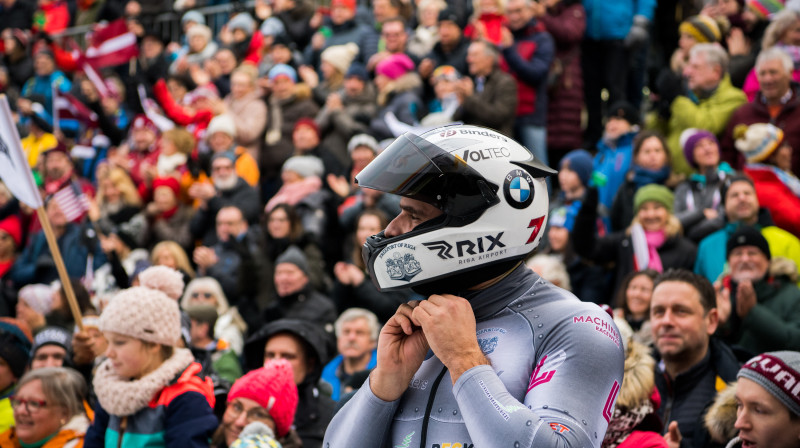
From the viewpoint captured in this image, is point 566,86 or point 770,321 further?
point 566,86

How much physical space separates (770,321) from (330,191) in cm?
588

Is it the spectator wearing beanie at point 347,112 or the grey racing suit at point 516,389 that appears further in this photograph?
the spectator wearing beanie at point 347,112

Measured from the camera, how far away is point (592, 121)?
12.8m

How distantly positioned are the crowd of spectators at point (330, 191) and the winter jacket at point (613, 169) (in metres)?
0.02

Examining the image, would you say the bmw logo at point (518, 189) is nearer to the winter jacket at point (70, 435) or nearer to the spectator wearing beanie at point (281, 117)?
the winter jacket at point (70, 435)

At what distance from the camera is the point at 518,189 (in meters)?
2.77

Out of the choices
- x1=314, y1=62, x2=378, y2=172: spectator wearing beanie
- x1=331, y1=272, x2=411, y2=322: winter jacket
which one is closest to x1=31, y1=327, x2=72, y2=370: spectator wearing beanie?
x1=331, y1=272, x2=411, y2=322: winter jacket

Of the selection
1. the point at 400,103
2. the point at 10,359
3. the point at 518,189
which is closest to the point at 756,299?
the point at 518,189

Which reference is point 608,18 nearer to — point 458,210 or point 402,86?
point 402,86

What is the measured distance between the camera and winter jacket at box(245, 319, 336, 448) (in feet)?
19.9

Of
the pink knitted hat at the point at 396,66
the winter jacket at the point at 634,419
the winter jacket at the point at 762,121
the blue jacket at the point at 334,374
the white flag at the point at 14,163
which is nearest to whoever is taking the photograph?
the winter jacket at the point at 634,419

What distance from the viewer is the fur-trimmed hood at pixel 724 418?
4.51m

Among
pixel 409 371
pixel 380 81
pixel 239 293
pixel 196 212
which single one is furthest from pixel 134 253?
pixel 409 371

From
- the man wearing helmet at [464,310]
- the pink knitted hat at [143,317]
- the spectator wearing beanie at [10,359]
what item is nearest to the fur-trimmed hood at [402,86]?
the spectator wearing beanie at [10,359]
